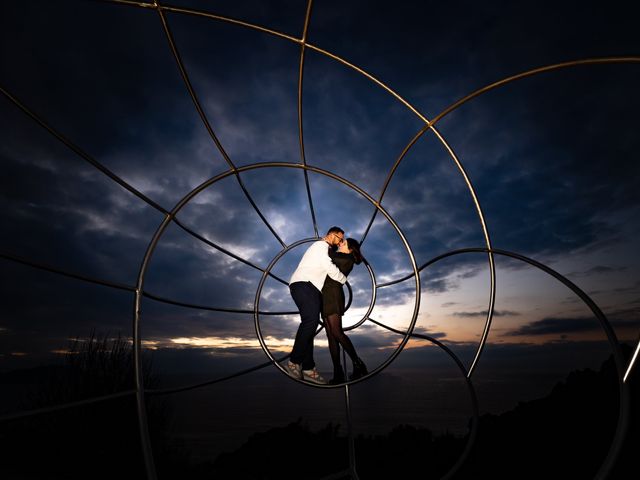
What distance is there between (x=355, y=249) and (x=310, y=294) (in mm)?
837

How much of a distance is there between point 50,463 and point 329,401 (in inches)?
1038

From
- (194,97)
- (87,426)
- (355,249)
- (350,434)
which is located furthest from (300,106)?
(87,426)

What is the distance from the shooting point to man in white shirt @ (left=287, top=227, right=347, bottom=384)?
4516 mm

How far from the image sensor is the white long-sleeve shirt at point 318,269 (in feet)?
15.2

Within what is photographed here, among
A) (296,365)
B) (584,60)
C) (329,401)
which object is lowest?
(329,401)

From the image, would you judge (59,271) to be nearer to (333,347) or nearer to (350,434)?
(333,347)

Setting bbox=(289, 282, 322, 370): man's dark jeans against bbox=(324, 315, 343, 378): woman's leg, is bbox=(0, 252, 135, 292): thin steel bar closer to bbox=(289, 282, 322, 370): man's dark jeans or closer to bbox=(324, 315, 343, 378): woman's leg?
bbox=(289, 282, 322, 370): man's dark jeans

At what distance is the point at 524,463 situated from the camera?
5.12 meters

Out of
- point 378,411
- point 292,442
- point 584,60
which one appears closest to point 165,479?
point 292,442

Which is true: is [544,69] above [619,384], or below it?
above

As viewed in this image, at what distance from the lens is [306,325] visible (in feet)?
14.8

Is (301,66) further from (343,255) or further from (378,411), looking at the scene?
(378,411)

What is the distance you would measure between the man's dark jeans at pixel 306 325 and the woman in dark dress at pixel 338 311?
0.55 feet

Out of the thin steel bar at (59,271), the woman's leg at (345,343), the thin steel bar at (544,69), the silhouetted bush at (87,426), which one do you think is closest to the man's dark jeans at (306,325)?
the woman's leg at (345,343)
